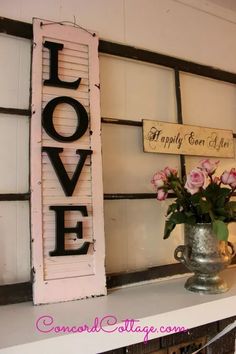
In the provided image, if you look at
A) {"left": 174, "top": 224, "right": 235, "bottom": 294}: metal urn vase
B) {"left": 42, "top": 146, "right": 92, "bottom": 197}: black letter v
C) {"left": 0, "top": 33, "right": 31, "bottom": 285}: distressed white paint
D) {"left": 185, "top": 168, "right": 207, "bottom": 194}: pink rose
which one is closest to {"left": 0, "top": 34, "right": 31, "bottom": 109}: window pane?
{"left": 0, "top": 33, "right": 31, "bottom": 285}: distressed white paint

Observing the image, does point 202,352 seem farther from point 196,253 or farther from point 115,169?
point 115,169

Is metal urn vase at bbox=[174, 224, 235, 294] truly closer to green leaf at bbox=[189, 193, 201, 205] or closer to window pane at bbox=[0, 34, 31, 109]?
green leaf at bbox=[189, 193, 201, 205]

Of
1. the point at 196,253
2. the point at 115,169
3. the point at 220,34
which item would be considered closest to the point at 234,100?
the point at 220,34

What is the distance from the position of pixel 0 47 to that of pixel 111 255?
0.75 m

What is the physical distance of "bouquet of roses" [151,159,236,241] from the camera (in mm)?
917

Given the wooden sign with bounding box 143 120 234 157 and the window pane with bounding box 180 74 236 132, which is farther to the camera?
the window pane with bounding box 180 74 236 132

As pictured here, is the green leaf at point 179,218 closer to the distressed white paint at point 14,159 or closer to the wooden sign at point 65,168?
the wooden sign at point 65,168

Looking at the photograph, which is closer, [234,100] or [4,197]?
[4,197]

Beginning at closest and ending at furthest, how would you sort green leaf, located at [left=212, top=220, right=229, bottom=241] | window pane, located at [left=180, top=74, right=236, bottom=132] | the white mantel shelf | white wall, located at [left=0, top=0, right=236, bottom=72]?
the white mantel shelf, green leaf, located at [left=212, top=220, right=229, bottom=241], white wall, located at [left=0, top=0, right=236, bottom=72], window pane, located at [left=180, top=74, right=236, bottom=132]

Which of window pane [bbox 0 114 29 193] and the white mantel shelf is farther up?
window pane [bbox 0 114 29 193]

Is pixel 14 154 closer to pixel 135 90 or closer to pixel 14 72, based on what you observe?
pixel 14 72

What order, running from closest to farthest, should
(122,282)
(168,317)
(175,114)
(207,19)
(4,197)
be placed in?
(168,317)
(4,197)
(122,282)
(175,114)
(207,19)

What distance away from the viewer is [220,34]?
56.0 inches

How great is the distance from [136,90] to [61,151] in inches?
16.3
